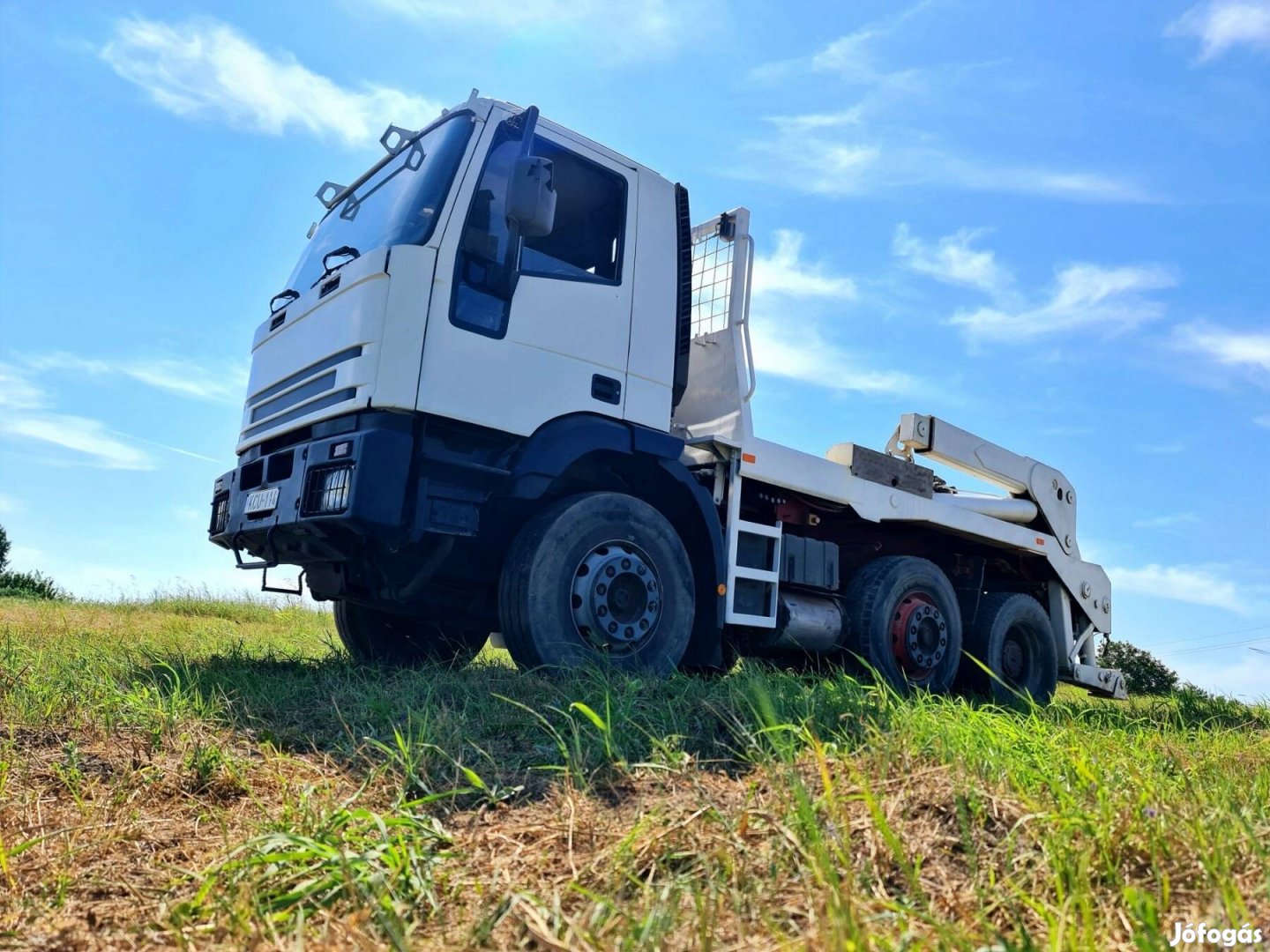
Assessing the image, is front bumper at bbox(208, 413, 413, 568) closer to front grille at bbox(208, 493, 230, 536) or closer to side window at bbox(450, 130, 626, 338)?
front grille at bbox(208, 493, 230, 536)

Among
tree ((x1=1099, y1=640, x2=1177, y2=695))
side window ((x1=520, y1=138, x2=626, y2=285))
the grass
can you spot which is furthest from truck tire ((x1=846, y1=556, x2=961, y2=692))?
tree ((x1=1099, y1=640, x2=1177, y2=695))

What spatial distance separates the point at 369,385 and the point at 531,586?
1215 millimetres

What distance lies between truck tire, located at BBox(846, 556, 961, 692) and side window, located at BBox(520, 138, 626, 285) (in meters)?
2.82

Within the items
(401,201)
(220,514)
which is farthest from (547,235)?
(220,514)

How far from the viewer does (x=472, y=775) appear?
8.79 feet

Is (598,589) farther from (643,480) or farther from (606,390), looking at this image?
(606,390)

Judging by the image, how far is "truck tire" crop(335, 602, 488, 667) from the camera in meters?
6.20

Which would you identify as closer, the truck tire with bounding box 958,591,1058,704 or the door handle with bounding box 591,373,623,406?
the door handle with bounding box 591,373,623,406

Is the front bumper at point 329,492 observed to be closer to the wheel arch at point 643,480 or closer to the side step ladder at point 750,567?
the wheel arch at point 643,480

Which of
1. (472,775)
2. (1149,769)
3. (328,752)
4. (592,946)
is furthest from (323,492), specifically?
(1149,769)

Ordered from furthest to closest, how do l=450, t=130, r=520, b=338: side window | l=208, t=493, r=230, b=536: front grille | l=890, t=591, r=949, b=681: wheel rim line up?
l=890, t=591, r=949, b=681: wheel rim < l=208, t=493, r=230, b=536: front grille < l=450, t=130, r=520, b=338: side window

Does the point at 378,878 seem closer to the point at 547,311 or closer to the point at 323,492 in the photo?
the point at 323,492

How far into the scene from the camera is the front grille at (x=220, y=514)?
5414 mm

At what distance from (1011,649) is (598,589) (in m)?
4.49
